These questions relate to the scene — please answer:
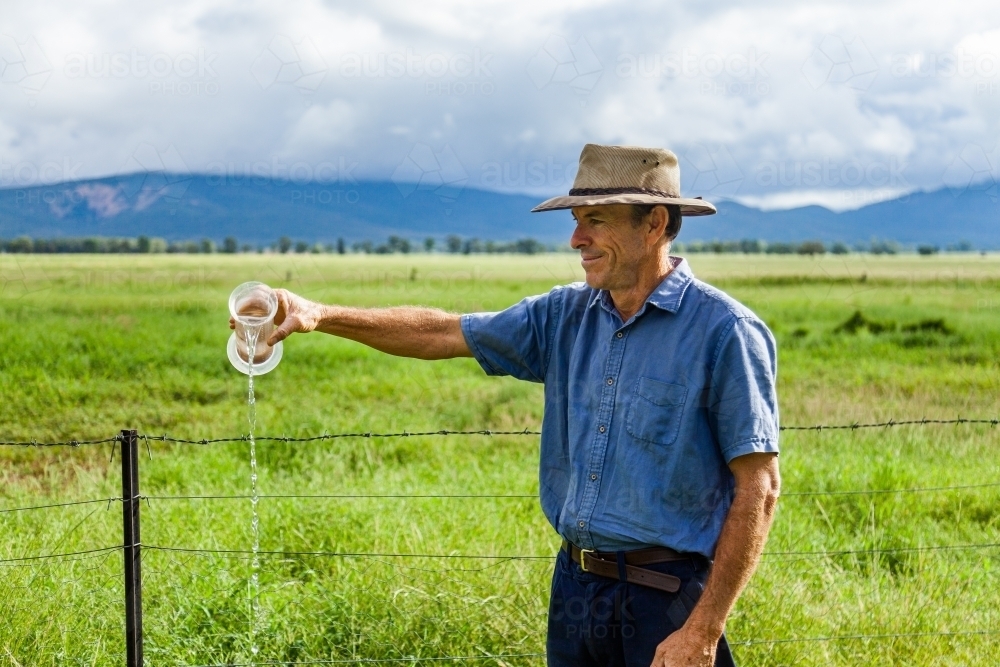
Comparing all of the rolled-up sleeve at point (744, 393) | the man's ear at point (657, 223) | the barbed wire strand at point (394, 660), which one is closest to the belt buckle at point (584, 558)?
the rolled-up sleeve at point (744, 393)

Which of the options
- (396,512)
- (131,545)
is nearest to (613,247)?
(131,545)

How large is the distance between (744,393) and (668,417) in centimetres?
23

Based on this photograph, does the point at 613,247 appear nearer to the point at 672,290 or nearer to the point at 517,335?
the point at 672,290

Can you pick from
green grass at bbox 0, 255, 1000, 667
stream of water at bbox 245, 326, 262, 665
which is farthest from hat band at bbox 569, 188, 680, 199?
green grass at bbox 0, 255, 1000, 667

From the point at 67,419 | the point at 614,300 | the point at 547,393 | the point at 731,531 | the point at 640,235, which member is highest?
the point at 640,235

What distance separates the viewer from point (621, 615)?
287 cm

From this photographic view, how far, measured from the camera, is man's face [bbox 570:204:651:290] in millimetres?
2955

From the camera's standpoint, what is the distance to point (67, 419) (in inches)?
447

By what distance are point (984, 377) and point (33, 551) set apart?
12220 millimetres

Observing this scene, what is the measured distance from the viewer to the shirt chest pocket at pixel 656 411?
2822mm

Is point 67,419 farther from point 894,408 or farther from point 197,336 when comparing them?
point 894,408

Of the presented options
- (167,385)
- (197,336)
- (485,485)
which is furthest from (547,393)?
(197,336)

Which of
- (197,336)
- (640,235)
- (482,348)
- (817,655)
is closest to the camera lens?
(640,235)

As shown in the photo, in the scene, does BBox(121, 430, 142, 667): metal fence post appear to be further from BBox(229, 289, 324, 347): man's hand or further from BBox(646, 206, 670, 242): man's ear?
BBox(646, 206, 670, 242): man's ear
